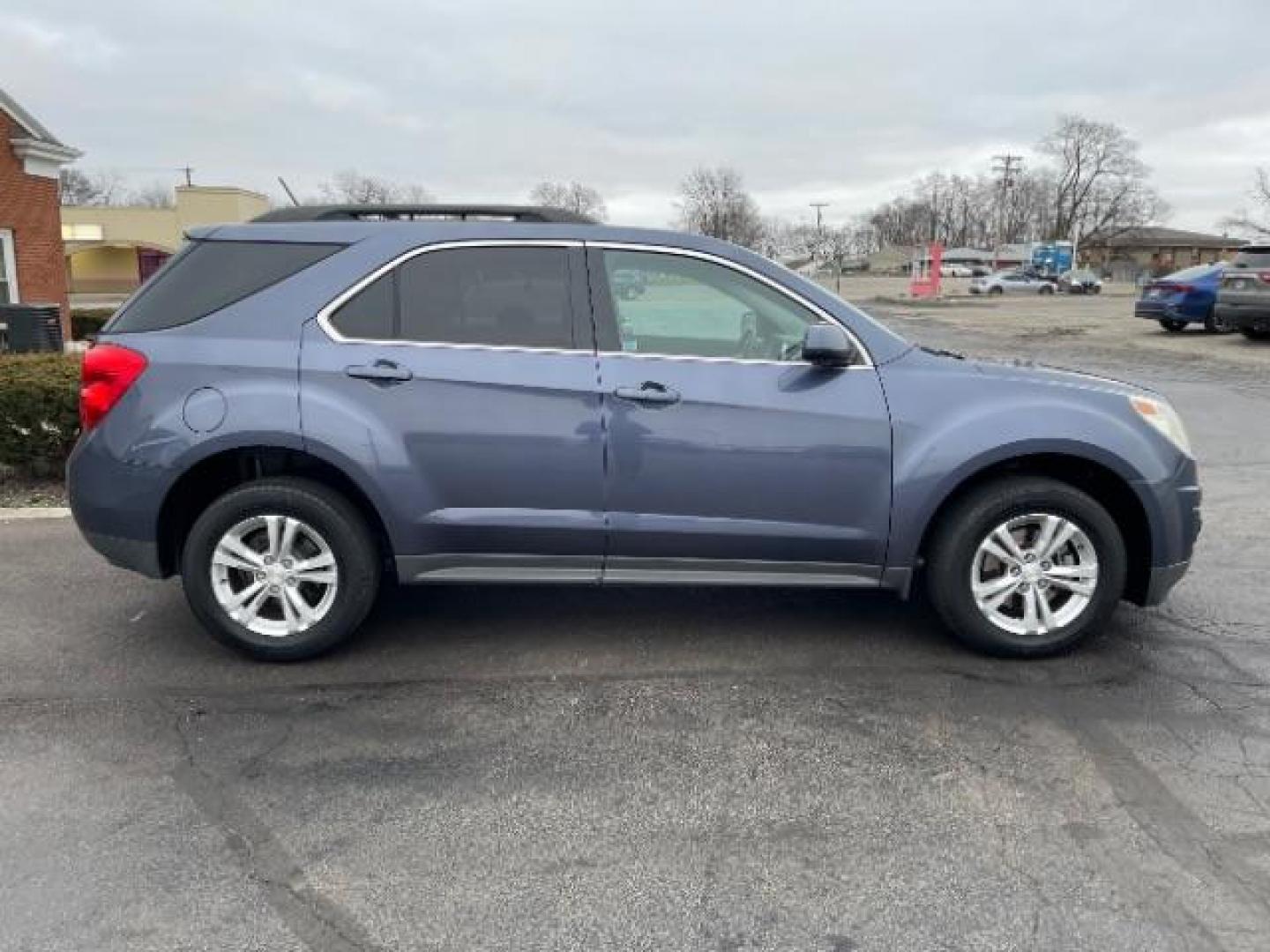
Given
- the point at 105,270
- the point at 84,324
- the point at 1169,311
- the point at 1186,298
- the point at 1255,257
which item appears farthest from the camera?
the point at 105,270

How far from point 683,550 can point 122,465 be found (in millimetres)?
2274

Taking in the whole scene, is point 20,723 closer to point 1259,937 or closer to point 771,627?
point 771,627

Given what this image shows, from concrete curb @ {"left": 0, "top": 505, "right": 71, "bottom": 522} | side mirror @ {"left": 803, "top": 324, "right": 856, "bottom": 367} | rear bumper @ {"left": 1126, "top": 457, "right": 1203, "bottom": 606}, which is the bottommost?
concrete curb @ {"left": 0, "top": 505, "right": 71, "bottom": 522}

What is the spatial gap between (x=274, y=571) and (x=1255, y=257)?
17715 millimetres

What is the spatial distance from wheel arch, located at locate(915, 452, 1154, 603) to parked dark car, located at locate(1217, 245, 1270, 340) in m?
15.0

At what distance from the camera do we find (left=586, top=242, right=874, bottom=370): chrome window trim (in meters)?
3.86

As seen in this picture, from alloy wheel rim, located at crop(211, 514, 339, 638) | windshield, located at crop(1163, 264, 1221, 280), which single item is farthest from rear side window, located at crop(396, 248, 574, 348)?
windshield, located at crop(1163, 264, 1221, 280)

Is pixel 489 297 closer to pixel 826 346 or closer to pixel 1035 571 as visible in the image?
pixel 826 346

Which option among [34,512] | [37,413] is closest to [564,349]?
[34,512]

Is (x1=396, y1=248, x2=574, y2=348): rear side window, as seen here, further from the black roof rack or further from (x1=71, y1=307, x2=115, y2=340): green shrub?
(x1=71, y1=307, x2=115, y2=340): green shrub

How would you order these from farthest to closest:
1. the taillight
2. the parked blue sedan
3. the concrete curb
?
the parked blue sedan, the concrete curb, the taillight

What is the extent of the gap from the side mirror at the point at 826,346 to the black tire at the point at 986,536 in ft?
2.63

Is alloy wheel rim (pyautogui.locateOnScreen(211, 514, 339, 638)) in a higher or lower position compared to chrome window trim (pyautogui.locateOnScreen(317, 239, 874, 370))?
lower

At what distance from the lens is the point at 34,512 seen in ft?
20.1
